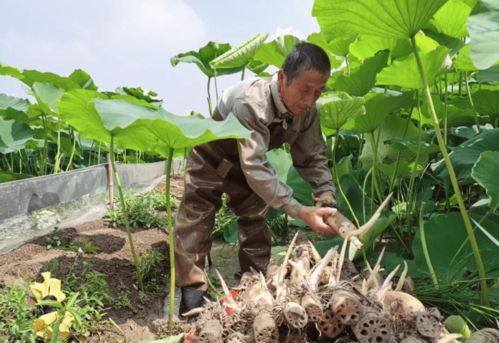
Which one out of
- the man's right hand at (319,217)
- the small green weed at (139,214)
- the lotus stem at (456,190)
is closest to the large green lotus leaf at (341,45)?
the lotus stem at (456,190)

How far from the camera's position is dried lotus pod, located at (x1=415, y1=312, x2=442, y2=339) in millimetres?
1248

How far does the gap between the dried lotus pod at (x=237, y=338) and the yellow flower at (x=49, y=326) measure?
0.61 meters

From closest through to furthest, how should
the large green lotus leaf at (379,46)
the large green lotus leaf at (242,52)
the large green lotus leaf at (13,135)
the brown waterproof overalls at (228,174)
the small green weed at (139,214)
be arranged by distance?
1. the brown waterproof overalls at (228,174)
2. the large green lotus leaf at (379,46)
3. the large green lotus leaf at (242,52)
4. the small green weed at (139,214)
5. the large green lotus leaf at (13,135)

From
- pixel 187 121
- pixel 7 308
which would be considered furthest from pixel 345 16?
pixel 7 308

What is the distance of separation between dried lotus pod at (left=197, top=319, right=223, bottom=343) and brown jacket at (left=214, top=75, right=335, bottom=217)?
1.95 ft

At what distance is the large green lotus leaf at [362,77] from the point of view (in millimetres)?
2062

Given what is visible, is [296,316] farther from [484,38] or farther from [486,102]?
[486,102]

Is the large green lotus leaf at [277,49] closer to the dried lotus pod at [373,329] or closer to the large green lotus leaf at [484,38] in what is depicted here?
the large green lotus leaf at [484,38]

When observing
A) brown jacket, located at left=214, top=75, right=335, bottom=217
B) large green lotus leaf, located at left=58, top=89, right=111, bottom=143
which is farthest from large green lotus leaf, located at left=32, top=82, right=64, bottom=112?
brown jacket, located at left=214, top=75, right=335, bottom=217

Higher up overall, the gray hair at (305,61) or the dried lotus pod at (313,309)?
the gray hair at (305,61)

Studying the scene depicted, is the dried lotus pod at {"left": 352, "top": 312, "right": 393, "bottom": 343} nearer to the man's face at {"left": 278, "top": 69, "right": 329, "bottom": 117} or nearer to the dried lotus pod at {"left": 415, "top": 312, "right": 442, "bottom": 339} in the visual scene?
the dried lotus pod at {"left": 415, "top": 312, "right": 442, "bottom": 339}

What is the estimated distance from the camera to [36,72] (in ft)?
11.9

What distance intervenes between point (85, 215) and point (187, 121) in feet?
6.26

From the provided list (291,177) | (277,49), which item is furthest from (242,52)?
(291,177)
